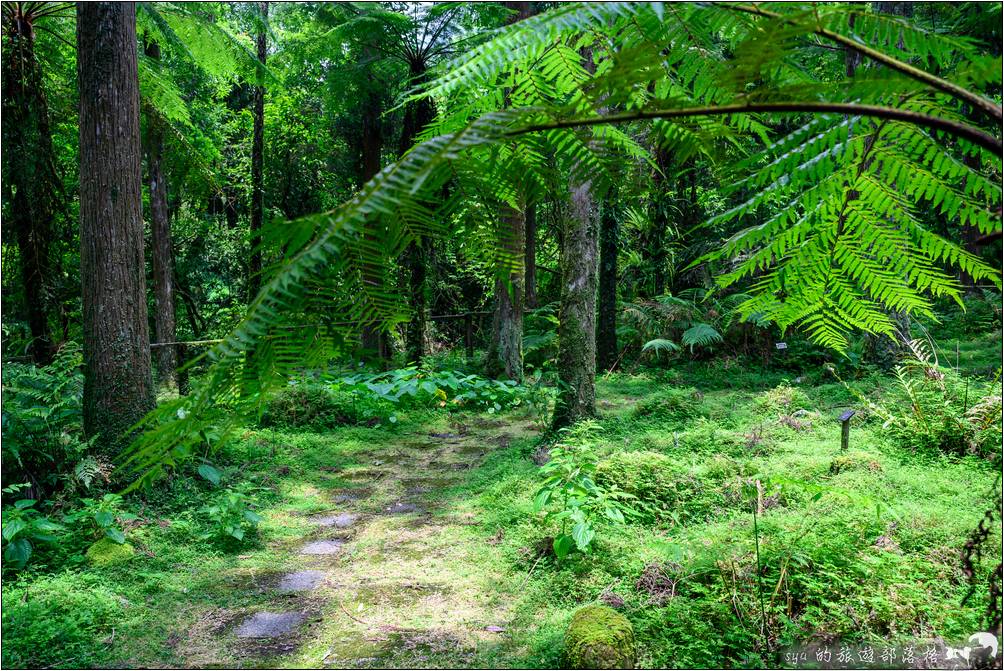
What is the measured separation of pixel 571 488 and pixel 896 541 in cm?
192

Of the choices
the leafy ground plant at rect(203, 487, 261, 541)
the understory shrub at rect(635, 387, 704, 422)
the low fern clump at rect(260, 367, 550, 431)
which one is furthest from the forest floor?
the low fern clump at rect(260, 367, 550, 431)

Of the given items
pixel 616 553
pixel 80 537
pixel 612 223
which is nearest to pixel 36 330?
pixel 80 537

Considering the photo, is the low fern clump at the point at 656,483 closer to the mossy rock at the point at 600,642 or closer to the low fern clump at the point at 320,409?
the mossy rock at the point at 600,642

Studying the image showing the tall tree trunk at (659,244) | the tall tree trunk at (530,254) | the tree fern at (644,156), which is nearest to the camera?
the tree fern at (644,156)

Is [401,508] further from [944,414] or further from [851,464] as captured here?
[944,414]

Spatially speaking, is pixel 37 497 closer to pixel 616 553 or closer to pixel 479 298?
pixel 616 553

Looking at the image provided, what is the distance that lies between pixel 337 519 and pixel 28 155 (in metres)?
4.42

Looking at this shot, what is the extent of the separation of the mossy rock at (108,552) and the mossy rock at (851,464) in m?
4.94

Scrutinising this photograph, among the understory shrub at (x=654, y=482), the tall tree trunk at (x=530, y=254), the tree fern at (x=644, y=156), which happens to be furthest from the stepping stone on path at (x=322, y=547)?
the tall tree trunk at (x=530, y=254)

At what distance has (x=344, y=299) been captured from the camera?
1.27 meters

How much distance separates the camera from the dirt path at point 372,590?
3.25 metres

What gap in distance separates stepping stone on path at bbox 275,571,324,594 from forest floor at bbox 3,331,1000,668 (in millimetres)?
16

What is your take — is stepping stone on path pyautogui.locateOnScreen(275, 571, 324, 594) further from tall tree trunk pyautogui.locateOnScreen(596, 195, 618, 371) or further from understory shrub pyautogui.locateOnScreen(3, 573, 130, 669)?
tall tree trunk pyautogui.locateOnScreen(596, 195, 618, 371)

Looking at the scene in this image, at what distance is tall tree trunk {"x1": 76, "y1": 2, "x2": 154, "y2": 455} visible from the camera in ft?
16.4
